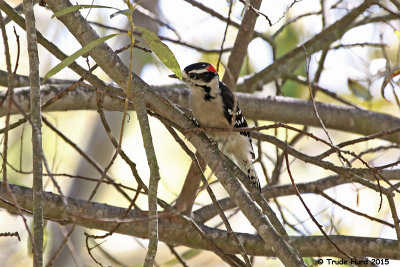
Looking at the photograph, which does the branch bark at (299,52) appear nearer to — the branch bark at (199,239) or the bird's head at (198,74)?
the bird's head at (198,74)

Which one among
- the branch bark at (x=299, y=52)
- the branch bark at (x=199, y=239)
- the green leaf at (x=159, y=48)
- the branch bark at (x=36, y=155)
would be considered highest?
the branch bark at (x=299, y=52)

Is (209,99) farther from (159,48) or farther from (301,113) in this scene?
(159,48)

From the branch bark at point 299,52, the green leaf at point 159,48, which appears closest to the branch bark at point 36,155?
the green leaf at point 159,48

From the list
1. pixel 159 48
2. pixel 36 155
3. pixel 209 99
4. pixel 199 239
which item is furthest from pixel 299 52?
pixel 36 155

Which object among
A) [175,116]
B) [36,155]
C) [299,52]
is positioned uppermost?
[299,52]

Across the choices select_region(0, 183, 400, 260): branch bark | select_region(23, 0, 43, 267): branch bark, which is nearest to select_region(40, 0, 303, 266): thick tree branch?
select_region(23, 0, 43, 267): branch bark

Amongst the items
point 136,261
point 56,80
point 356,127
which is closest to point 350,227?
point 356,127

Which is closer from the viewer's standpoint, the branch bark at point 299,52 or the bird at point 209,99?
the bird at point 209,99

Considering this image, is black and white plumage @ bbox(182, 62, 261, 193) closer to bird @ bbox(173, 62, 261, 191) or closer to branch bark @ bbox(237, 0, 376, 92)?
bird @ bbox(173, 62, 261, 191)

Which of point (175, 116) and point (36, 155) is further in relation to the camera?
point (175, 116)

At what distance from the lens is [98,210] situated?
3.94m

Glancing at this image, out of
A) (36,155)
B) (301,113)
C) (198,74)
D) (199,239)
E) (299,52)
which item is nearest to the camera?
(36,155)

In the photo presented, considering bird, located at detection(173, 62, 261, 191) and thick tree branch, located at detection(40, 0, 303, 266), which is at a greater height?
bird, located at detection(173, 62, 261, 191)

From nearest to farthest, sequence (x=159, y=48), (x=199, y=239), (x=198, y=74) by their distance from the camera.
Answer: (x=159, y=48) < (x=199, y=239) < (x=198, y=74)
